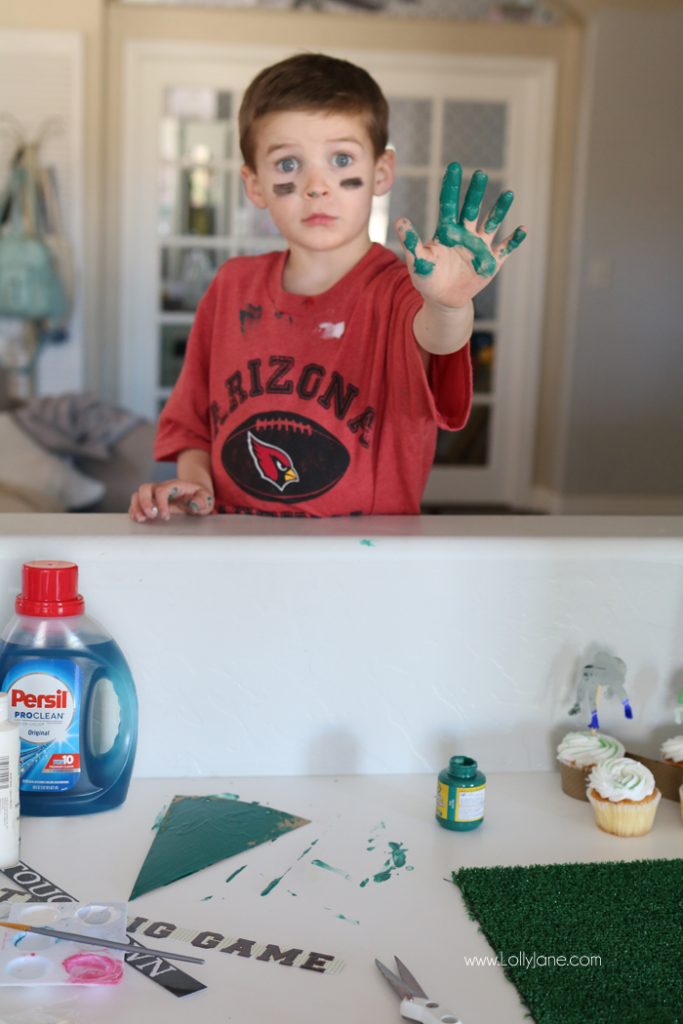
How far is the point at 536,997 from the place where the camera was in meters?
0.64

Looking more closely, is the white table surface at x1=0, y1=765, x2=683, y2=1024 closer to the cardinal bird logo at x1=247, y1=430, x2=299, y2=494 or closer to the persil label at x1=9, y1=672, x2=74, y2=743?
the persil label at x1=9, y1=672, x2=74, y2=743

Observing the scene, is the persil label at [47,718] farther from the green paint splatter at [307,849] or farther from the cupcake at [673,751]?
the cupcake at [673,751]

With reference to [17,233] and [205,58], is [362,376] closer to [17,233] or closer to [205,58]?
[17,233]

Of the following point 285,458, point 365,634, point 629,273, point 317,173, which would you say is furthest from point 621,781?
point 629,273

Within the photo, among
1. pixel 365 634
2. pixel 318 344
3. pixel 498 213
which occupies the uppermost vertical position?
pixel 498 213

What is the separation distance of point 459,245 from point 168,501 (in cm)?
37

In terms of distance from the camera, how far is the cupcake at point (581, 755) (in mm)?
922

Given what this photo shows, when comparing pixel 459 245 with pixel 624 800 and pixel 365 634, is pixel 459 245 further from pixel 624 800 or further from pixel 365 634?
pixel 624 800

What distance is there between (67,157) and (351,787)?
4.23 meters

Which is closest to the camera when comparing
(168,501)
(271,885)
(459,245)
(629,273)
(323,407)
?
(271,885)

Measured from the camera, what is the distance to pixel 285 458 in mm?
1233

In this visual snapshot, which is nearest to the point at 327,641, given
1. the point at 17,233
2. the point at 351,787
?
the point at 351,787

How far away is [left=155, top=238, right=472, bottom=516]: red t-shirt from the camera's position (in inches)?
47.4

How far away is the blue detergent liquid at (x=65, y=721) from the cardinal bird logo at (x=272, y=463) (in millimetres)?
388
